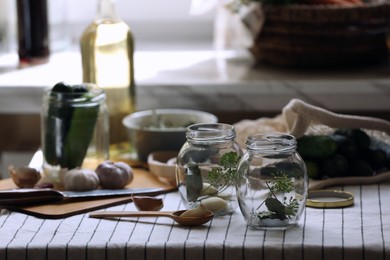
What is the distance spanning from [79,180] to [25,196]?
10 centimetres

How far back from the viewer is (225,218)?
1.40 metres

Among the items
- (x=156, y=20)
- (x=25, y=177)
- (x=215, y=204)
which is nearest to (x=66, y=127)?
(x=25, y=177)

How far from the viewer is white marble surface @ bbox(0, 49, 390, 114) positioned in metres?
1.98

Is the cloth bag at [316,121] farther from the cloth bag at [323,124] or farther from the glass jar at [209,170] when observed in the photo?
the glass jar at [209,170]

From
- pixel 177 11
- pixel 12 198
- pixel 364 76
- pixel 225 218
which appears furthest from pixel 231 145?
pixel 177 11

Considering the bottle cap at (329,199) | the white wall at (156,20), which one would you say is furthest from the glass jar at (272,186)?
the white wall at (156,20)

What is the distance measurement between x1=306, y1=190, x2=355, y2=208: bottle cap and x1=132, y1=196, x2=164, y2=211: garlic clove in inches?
8.9

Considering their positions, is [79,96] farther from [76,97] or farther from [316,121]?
[316,121]

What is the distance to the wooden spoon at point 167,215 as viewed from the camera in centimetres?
135

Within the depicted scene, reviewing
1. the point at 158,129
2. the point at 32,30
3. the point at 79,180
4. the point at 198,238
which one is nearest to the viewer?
the point at 198,238

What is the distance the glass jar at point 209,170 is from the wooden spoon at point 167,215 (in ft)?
0.17

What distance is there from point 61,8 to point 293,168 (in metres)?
1.08

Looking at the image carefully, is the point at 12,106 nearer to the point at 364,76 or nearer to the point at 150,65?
the point at 150,65

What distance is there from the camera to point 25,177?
1.56 metres
